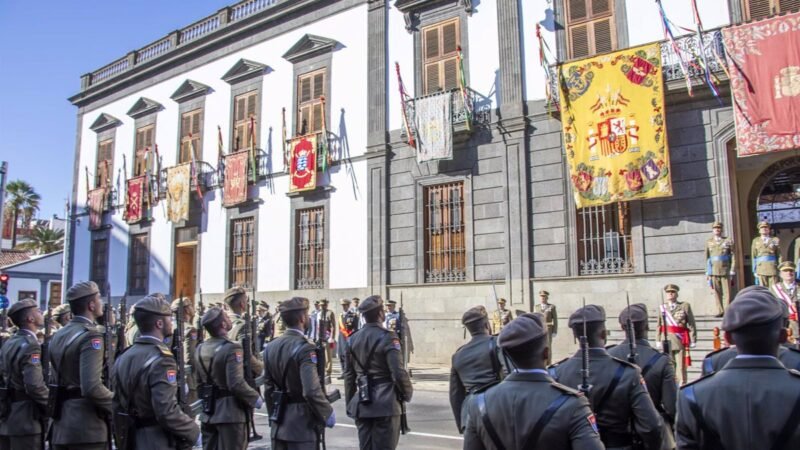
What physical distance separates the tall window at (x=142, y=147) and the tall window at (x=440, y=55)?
13.7 meters

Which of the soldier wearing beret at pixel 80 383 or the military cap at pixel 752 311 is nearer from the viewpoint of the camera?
the military cap at pixel 752 311

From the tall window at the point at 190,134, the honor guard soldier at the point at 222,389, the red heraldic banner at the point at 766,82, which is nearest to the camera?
the honor guard soldier at the point at 222,389

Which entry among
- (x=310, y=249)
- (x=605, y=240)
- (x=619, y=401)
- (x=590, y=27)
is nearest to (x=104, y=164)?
(x=310, y=249)

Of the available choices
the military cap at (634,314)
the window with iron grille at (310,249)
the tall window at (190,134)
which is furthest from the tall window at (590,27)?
the tall window at (190,134)

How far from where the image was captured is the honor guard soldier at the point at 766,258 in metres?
12.3

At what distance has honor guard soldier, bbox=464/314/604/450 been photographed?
2.76 meters

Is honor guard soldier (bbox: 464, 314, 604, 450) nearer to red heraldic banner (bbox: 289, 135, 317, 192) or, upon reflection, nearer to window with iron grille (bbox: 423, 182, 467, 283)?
window with iron grille (bbox: 423, 182, 467, 283)

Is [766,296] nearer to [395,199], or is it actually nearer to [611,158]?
[611,158]

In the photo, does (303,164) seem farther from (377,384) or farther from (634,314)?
(634,314)

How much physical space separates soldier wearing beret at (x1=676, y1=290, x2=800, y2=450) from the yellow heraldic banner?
40.4 ft

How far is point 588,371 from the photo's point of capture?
4004 mm

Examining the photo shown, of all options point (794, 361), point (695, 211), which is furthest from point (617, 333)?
point (794, 361)

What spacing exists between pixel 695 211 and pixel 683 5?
4.81m

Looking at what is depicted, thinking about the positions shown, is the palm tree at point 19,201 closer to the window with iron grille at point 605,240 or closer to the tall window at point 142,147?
the tall window at point 142,147
